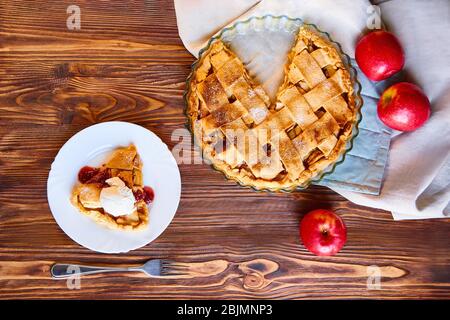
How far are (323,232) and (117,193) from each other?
1.58 ft

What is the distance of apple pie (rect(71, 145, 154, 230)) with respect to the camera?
117 cm

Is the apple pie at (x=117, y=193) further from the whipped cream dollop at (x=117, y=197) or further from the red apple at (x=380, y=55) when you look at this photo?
the red apple at (x=380, y=55)

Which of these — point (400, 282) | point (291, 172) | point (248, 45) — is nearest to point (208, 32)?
point (248, 45)

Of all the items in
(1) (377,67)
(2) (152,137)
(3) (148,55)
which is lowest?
(2) (152,137)

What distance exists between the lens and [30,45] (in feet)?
4.19

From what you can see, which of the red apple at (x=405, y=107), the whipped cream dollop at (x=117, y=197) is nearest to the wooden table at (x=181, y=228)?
the whipped cream dollop at (x=117, y=197)

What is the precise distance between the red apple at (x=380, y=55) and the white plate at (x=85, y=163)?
0.50 meters

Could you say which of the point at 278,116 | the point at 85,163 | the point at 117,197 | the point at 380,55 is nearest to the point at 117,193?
the point at 117,197

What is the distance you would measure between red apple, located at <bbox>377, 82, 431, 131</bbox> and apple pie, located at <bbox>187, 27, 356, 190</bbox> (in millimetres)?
81

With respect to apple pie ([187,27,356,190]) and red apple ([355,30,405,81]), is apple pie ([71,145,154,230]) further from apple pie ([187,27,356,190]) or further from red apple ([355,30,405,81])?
red apple ([355,30,405,81])

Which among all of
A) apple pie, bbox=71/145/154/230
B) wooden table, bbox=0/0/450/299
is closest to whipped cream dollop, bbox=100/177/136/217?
apple pie, bbox=71/145/154/230

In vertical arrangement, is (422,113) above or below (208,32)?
below

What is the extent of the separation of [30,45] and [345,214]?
0.89m
